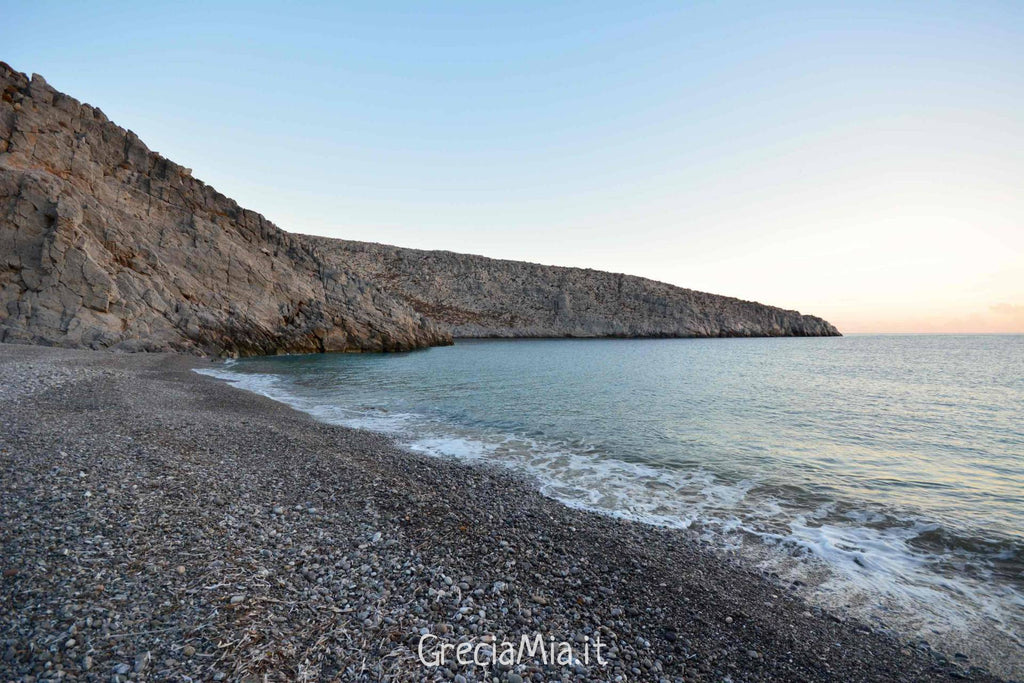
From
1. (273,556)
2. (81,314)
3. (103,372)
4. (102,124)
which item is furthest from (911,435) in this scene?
(102,124)

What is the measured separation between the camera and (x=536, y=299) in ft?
360

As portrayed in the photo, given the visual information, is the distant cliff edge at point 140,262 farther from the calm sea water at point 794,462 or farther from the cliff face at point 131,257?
the calm sea water at point 794,462

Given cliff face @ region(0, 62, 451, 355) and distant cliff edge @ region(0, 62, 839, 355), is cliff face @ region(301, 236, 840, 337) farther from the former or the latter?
cliff face @ region(0, 62, 451, 355)

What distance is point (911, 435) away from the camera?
57.8 feet

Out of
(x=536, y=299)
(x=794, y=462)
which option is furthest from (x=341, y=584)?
(x=536, y=299)

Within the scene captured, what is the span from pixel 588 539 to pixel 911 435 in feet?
56.7

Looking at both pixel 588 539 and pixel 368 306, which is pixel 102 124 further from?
pixel 588 539

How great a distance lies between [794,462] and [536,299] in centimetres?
9680

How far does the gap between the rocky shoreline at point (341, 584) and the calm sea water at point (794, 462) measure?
5.24ft

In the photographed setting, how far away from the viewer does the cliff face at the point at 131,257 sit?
3084 cm

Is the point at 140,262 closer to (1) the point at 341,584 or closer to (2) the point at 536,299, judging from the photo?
(1) the point at 341,584

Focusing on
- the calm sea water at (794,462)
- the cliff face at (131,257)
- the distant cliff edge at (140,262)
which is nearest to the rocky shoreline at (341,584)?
the calm sea water at (794,462)

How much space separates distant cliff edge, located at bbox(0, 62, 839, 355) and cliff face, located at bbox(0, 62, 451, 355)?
97 millimetres

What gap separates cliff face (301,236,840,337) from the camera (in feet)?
329
